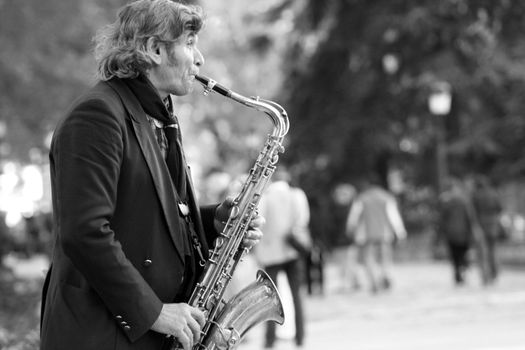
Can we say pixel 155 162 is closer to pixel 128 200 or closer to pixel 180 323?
pixel 128 200

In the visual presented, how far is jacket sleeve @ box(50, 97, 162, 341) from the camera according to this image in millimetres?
3135

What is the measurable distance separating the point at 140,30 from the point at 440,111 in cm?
1726

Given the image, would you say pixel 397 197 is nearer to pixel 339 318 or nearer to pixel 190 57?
pixel 339 318

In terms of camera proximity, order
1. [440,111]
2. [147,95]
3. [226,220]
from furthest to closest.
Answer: [440,111] → [226,220] → [147,95]

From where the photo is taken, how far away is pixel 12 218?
137 ft

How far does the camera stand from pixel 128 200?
332 cm

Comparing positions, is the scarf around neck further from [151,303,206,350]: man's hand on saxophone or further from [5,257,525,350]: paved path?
[5,257,525,350]: paved path

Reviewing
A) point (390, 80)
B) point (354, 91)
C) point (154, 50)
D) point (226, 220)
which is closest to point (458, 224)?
point (390, 80)

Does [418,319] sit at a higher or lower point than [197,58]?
higher

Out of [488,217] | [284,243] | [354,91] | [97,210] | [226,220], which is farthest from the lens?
[354,91]

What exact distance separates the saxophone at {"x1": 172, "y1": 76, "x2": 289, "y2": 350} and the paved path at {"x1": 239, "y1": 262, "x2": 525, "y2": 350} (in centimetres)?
643

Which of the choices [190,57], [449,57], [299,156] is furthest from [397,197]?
[190,57]

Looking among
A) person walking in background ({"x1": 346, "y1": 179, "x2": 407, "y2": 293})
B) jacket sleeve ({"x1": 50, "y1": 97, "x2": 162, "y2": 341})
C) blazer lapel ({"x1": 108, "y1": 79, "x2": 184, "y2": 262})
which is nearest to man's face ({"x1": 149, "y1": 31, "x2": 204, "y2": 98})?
blazer lapel ({"x1": 108, "y1": 79, "x2": 184, "y2": 262})

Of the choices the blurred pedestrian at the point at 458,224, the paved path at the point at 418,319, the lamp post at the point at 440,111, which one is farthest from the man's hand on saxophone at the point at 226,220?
the lamp post at the point at 440,111
